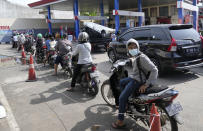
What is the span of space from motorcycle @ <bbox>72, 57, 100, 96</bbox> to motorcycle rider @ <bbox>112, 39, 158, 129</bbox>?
1.81 metres

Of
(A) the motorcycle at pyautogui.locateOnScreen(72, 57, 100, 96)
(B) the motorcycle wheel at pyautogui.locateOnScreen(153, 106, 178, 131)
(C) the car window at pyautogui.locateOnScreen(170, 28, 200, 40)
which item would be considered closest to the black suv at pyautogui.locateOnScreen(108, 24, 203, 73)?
(C) the car window at pyautogui.locateOnScreen(170, 28, 200, 40)

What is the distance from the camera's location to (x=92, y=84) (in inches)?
211

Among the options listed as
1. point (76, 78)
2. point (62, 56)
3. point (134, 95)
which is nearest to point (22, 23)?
point (62, 56)

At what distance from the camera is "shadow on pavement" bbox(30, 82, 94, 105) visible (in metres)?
5.30

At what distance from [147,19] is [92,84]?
1171 inches

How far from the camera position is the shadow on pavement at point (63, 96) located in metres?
5.30

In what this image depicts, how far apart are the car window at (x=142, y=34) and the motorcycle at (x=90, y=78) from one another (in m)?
2.75

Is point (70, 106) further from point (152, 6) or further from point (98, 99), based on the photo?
point (152, 6)

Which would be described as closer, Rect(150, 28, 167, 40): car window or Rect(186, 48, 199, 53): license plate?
Rect(186, 48, 199, 53): license plate

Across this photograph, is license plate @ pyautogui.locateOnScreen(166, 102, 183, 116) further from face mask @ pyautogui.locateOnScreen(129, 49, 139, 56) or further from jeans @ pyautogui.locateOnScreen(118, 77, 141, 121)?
face mask @ pyautogui.locateOnScreen(129, 49, 139, 56)

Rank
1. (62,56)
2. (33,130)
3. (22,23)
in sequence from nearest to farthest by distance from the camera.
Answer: (33,130) < (62,56) < (22,23)

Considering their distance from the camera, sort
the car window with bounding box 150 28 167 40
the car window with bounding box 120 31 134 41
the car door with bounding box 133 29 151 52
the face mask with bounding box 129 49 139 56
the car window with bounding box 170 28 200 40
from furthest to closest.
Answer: the car window with bounding box 120 31 134 41
the car door with bounding box 133 29 151 52
the car window with bounding box 150 28 167 40
the car window with bounding box 170 28 200 40
the face mask with bounding box 129 49 139 56

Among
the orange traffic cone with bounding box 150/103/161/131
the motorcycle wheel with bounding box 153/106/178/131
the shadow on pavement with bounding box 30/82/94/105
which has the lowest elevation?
the shadow on pavement with bounding box 30/82/94/105

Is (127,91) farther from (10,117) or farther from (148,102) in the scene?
(10,117)
